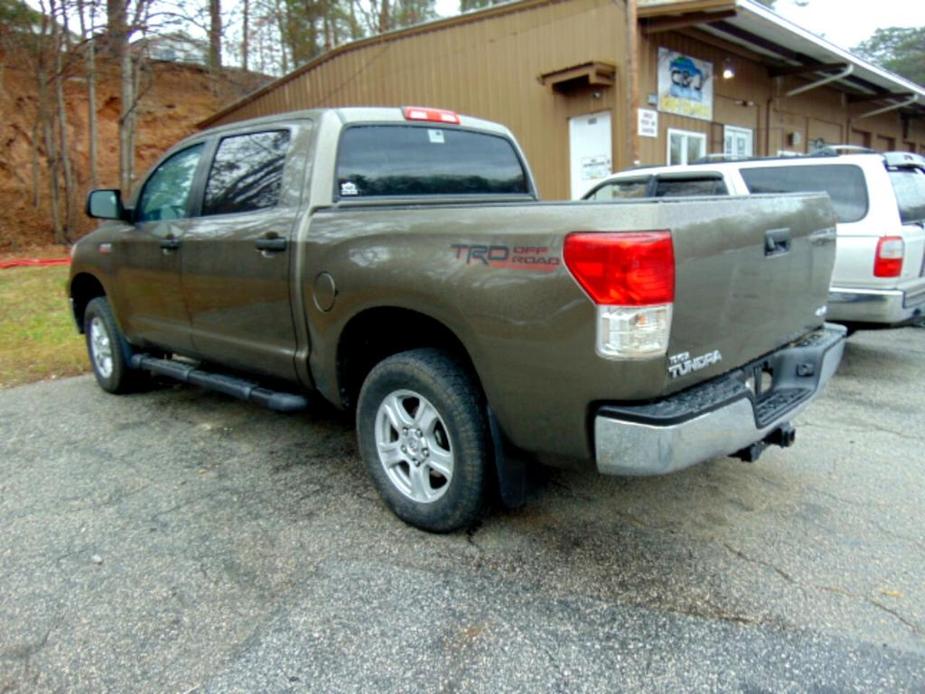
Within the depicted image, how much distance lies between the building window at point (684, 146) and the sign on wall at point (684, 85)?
1.10 feet

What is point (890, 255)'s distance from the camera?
17.3 ft

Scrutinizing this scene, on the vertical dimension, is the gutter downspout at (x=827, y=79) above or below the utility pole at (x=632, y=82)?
above

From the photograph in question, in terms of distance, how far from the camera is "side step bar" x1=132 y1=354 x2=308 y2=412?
3.60 metres

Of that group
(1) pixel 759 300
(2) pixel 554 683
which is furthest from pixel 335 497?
(1) pixel 759 300

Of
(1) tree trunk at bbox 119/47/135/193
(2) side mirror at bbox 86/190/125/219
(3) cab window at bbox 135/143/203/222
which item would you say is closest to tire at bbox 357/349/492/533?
(3) cab window at bbox 135/143/203/222

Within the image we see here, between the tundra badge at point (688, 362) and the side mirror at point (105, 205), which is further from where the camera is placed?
the side mirror at point (105, 205)

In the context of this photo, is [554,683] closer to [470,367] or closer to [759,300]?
[470,367]

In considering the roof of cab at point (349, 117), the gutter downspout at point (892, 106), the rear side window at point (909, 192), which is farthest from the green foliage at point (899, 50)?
the roof of cab at point (349, 117)

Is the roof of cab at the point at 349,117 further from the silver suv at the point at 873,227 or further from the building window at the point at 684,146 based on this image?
the building window at the point at 684,146

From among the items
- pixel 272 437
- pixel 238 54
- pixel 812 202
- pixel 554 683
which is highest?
pixel 238 54

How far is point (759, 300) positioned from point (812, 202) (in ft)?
2.38

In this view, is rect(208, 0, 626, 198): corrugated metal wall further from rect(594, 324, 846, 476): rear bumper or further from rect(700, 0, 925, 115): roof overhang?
rect(594, 324, 846, 476): rear bumper

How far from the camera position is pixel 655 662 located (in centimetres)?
219

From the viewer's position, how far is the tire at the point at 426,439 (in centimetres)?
277
